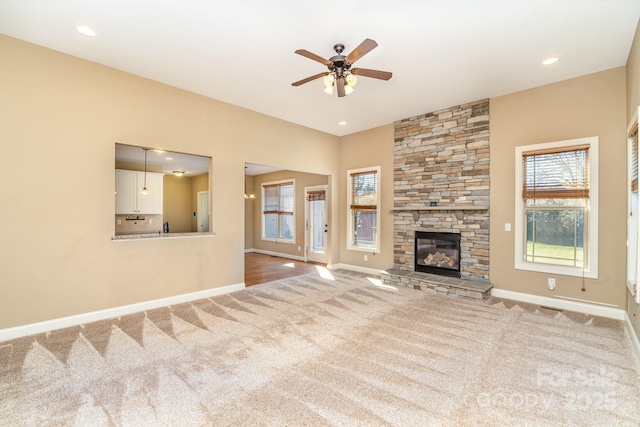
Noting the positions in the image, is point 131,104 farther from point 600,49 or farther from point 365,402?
point 600,49

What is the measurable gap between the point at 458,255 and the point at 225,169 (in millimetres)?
4452

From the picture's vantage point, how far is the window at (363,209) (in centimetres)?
638

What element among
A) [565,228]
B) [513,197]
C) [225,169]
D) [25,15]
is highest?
[25,15]

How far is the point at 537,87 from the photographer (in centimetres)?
428

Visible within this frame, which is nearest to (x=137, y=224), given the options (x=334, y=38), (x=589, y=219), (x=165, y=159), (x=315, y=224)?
(x=165, y=159)

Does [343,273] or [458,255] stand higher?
[458,255]

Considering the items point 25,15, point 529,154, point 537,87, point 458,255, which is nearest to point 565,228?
point 529,154

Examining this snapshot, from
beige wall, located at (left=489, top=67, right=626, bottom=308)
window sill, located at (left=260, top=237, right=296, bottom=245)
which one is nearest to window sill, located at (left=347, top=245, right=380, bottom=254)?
beige wall, located at (left=489, top=67, right=626, bottom=308)

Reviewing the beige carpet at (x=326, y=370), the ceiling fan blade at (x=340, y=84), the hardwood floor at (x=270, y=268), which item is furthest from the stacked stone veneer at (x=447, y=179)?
the ceiling fan blade at (x=340, y=84)

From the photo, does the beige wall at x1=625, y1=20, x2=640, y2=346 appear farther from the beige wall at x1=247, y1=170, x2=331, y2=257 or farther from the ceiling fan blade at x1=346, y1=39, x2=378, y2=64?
the beige wall at x1=247, y1=170, x2=331, y2=257

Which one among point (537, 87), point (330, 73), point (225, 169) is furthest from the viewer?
point (225, 169)

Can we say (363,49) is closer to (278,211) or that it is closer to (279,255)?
(278,211)

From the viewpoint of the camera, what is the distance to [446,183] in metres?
5.26

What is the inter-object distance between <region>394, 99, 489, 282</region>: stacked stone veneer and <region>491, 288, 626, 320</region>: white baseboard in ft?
1.15
